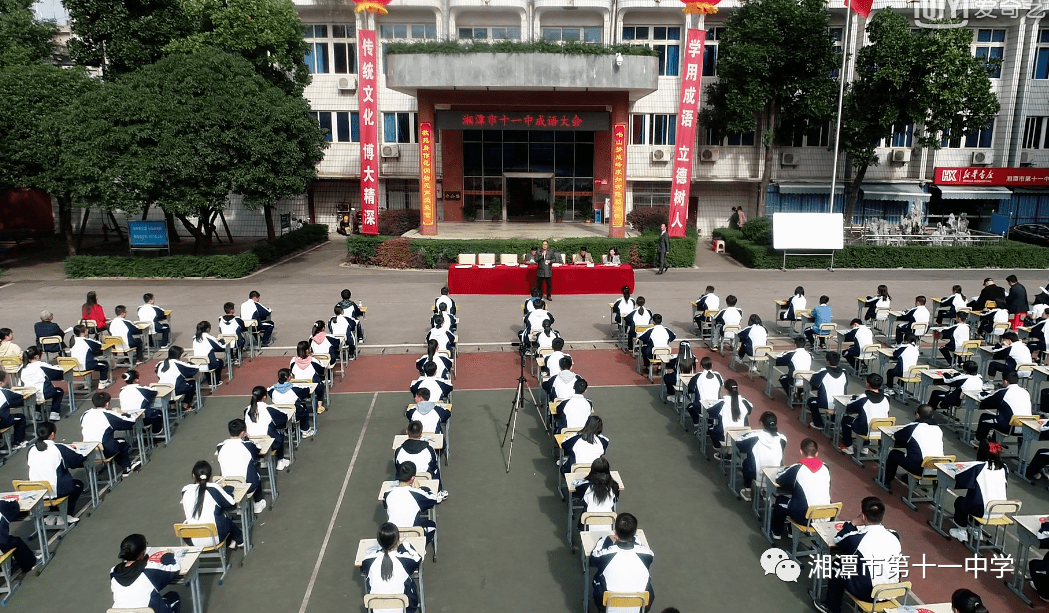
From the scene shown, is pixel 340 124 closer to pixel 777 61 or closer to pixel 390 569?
pixel 777 61

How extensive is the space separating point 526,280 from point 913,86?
1766 cm

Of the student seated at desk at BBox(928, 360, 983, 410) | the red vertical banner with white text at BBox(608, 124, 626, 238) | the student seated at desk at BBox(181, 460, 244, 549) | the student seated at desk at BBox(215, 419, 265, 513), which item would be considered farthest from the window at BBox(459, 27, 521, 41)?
the student seated at desk at BBox(181, 460, 244, 549)

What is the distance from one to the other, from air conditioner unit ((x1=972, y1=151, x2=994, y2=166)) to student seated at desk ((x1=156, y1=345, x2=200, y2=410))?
3590cm

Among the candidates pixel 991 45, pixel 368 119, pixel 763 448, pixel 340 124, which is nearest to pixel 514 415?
pixel 763 448

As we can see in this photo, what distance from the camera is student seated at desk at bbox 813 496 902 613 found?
21.8ft

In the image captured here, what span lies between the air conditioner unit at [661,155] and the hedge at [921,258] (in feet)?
29.9

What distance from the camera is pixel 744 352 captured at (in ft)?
46.5

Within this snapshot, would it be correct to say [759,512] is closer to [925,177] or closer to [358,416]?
[358,416]

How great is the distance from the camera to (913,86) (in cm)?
2772

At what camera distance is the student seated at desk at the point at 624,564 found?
6.50 meters

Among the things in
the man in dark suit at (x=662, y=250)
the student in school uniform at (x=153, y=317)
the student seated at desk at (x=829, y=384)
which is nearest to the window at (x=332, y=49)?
the man in dark suit at (x=662, y=250)

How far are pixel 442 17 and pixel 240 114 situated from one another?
13222 millimetres

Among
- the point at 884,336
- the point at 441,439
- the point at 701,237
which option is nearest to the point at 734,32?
the point at 701,237

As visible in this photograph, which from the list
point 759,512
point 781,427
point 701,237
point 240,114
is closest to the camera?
point 759,512
